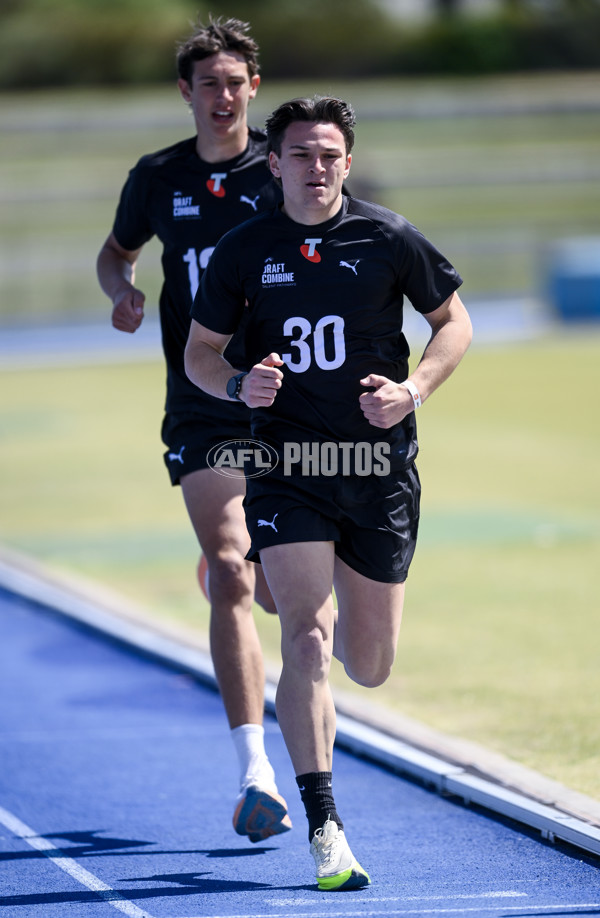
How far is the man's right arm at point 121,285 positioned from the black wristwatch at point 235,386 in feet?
3.20

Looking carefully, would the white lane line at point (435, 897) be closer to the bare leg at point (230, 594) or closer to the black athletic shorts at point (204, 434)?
the bare leg at point (230, 594)

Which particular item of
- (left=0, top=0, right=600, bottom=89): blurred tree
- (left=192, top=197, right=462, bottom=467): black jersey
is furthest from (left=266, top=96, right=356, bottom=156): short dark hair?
(left=0, top=0, right=600, bottom=89): blurred tree

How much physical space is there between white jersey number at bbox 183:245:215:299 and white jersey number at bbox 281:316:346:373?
3.51 feet

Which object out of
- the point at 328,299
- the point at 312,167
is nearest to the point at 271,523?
the point at 328,299

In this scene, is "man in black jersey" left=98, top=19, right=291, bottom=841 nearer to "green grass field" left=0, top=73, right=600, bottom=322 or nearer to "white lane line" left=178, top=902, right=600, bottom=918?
"white lane line" left=178, top=902, right=600, bottom=918

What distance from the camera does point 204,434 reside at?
5598 millimetres

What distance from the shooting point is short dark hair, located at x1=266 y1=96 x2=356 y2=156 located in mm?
4672

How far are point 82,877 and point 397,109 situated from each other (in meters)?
46.6

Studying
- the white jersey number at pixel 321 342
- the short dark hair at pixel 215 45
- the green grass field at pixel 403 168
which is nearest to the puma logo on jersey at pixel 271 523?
the white jersey number at pixel 321 342

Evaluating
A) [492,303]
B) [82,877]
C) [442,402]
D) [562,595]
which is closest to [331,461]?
[82,877]

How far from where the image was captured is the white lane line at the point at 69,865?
4395mm

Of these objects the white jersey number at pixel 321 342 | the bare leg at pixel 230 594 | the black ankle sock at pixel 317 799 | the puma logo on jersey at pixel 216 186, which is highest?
the puma logo on jersey at pixel 216 186

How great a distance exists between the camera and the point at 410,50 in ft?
185

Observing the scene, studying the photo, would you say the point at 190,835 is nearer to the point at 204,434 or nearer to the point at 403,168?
the point at 204,434
